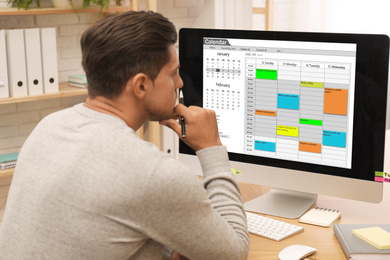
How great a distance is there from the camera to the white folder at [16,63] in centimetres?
267

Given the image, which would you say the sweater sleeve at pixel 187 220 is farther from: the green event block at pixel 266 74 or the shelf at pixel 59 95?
the shelf at pixel 59 95

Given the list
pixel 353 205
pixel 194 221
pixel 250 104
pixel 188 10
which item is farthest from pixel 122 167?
pixel 188 10

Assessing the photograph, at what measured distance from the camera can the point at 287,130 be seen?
5.35 feet

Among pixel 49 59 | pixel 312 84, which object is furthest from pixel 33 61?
pixel 312 84

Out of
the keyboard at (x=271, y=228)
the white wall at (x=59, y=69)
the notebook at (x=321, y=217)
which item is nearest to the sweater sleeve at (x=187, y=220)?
the keyboard at (x=271, y=228)

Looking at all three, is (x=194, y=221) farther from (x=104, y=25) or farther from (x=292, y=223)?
(x=292, y=223)

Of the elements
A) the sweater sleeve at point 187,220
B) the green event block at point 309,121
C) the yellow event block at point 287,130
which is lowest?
the sweater sleeve at point 187,220

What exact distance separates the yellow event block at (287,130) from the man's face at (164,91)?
0.47m

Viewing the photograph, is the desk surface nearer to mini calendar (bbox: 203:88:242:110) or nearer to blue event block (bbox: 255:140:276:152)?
blue event block (bbox: 255:140:276:152)

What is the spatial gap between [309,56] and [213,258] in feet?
2.28

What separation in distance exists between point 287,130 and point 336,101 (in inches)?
6.7

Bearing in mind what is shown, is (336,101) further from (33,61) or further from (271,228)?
(33,61)

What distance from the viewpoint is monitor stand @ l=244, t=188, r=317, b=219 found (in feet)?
5.46

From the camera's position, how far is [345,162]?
1559mm
